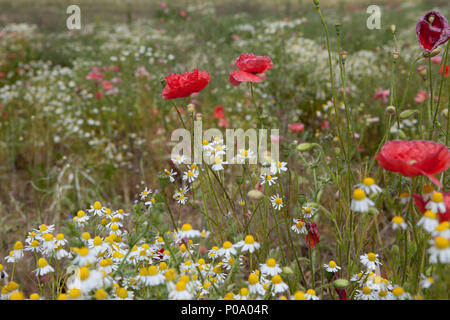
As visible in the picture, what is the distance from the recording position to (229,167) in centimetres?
235

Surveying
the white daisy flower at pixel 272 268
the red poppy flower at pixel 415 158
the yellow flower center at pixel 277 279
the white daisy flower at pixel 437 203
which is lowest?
the yellow flower center at pixel 277 279

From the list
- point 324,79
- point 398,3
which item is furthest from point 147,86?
point 398,3

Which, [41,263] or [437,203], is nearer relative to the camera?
[437,203]

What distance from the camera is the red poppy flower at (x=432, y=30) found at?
93cm

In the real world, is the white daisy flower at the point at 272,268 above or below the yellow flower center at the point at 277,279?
above

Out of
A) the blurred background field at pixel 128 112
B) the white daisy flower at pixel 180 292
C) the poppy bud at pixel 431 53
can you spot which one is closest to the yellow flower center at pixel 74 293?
the white daisy flower at pixel 180 292

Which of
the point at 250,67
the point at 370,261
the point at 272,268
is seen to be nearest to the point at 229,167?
the point at 250,67

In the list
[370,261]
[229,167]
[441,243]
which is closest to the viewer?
[441,243]

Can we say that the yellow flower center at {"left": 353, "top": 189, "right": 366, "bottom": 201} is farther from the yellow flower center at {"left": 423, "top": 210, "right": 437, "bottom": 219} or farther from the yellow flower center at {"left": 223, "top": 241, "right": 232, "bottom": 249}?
the yellow flower center at {"left": 223, "top": 241, "right": 232, "bottom": 249}

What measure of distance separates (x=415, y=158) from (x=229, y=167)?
165 cm

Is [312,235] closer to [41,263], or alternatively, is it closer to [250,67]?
[250,67]

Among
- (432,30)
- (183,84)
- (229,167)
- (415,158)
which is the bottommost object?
(229,167)

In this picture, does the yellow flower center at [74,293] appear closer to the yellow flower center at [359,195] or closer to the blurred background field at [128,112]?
the yellow flower center at [359,195]
